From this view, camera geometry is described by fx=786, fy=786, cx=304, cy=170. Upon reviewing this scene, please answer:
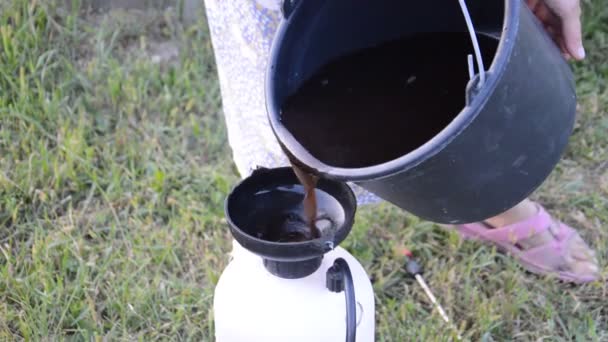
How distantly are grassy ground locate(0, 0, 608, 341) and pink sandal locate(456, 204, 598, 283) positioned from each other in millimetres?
30

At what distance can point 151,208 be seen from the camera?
6.10 ft

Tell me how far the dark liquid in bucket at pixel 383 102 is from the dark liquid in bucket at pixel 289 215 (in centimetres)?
17

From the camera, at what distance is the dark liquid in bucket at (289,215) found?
1.27 metres

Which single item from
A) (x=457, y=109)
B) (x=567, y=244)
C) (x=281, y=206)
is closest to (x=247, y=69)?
(x=281, y=206)

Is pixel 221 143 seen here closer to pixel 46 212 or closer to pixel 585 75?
pixel 46 212

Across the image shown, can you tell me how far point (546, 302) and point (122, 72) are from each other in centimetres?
131

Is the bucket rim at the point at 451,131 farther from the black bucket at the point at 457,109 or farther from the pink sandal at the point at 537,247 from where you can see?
the pink sandal at the point at 537,247

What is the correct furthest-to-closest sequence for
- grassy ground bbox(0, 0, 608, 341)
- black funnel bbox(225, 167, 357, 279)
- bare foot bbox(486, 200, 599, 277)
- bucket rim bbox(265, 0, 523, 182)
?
bare foot bbox(486, 200, 599, 277) < grassy ground bbox(0, 0, 608, 341) < black funnel bbox(225, 167, 357, 279) < bucket rim bbox(265, 0, 523, 182)

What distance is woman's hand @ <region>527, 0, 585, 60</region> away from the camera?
1172 millimetres

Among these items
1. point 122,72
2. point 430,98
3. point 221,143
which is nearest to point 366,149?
point 430,98

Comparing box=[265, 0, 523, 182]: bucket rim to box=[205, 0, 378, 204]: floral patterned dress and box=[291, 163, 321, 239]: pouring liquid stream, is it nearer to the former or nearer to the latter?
box=[291, 163, 321, 239]: pouring liquid stream

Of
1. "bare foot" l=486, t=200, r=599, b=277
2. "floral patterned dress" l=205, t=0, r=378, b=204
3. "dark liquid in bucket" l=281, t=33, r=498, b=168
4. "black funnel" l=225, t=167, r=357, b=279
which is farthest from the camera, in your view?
"bare foot" l=486, t=200, r=599, b=277

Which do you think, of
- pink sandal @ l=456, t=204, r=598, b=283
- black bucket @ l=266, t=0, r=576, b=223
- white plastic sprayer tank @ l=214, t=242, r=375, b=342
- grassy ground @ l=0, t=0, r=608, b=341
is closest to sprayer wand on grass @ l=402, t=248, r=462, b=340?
grassy ground @ l=0, t=0, r=608, b=341

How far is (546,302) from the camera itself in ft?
5.54
